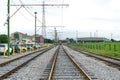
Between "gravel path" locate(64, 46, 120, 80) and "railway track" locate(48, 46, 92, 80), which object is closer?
"railway track" locate(48, 46, 92, 80)

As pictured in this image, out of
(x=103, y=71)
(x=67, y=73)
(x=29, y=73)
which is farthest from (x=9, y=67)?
(x=103, y=71)

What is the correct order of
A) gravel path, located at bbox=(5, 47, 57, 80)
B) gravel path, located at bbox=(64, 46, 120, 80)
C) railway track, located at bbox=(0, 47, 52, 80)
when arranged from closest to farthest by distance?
gravel path, located at bbox=(5, 47, 57, 80), gravel path, located at bbox=(64, 46, 120, 80), railway track, located at bbox=(0, 47, 52, 80)

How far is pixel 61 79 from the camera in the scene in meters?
16.2

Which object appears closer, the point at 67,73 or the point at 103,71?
the point at 67,73

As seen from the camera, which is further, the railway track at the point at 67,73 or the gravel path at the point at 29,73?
the gravel path at the point at 29,73

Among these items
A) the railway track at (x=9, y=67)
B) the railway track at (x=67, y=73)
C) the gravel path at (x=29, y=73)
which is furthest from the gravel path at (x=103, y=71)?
the railway track at (x=9, y=67)

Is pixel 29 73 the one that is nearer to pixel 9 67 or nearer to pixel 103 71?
pixel 103 71

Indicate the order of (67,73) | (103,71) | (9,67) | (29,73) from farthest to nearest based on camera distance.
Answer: (9,67) < (103,71) < (29,73) < (67,73)

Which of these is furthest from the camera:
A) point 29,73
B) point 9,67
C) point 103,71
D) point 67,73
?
point 9,67

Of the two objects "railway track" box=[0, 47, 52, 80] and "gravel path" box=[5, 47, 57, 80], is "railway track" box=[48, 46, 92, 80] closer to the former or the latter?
"gravel path" box=[5, 47, 57, 80]

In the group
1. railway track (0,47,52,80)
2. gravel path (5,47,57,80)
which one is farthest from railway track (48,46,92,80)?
railway track (0,47,52,80)

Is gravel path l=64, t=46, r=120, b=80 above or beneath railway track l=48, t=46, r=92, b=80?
beneath

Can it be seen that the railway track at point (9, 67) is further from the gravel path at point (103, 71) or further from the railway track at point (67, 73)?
the gravel path at point (103, 71)

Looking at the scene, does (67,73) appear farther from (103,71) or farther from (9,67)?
(9,67)
